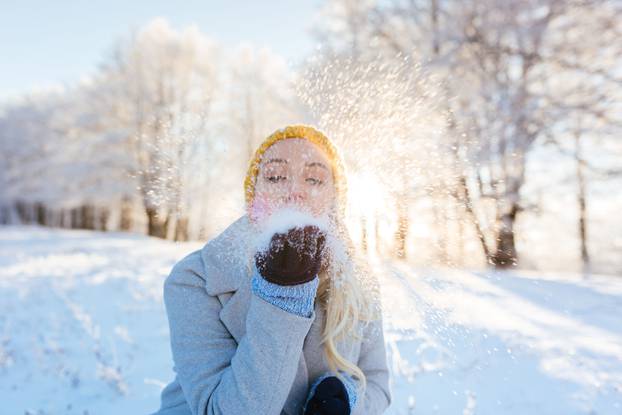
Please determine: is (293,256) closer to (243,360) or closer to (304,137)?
(243,360)

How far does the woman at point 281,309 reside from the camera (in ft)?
4.18

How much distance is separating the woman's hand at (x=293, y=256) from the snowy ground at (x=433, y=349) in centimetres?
81

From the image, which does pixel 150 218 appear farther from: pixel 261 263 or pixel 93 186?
pixel 261 263

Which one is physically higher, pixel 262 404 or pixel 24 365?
pixel 262 404

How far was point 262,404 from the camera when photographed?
128 centimetres

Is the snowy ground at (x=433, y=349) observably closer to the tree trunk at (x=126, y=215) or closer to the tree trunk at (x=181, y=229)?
the tree trunk at (x=181, y=229)

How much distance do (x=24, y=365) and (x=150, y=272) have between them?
4.51m

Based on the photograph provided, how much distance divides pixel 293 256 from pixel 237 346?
19.7 inches

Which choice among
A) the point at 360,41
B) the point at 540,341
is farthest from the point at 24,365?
the point at 360,41

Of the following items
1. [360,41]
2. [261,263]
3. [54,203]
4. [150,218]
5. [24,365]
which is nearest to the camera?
[261,263]

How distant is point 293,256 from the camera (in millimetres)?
1215

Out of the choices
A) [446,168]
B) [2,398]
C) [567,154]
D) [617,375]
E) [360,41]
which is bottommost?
[2,398]

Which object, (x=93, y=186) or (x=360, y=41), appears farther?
(x=93, y=186)

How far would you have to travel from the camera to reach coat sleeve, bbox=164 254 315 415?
128 cm
